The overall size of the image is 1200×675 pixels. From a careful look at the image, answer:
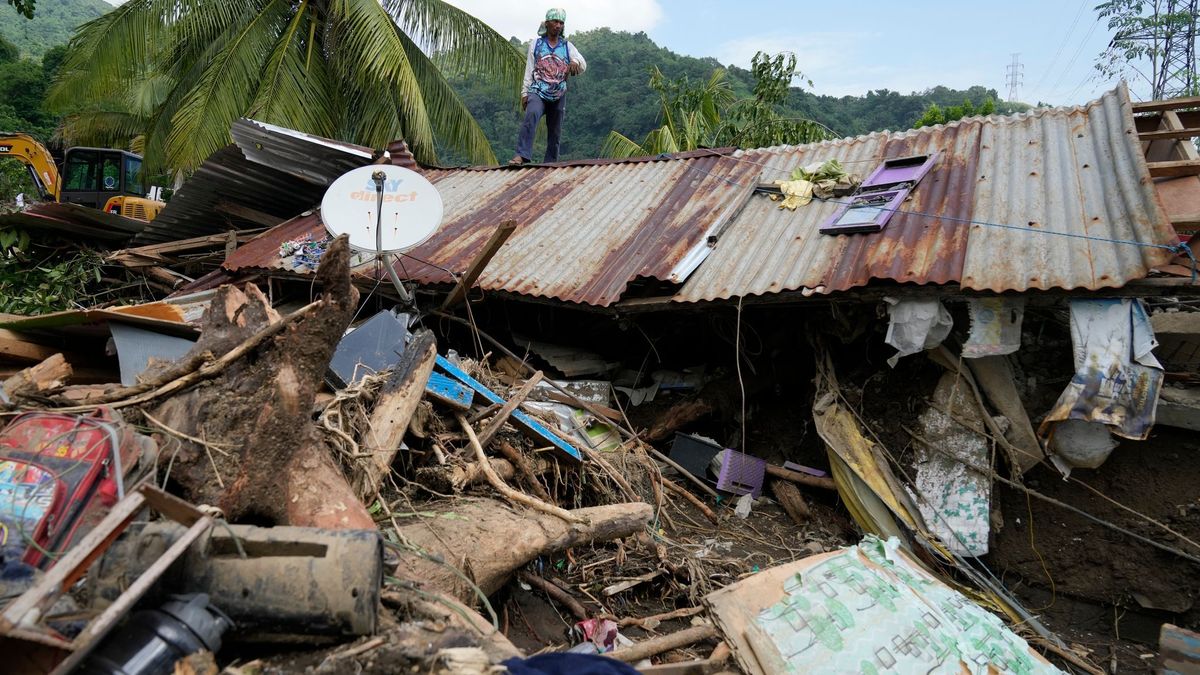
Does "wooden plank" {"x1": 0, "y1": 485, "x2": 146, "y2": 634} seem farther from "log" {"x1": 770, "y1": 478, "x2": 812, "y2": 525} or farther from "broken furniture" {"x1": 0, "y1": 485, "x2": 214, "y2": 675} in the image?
"log" {"x1": 770, "y1": 478, "x2": 812, "y2": 525}

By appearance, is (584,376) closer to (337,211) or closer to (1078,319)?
(337,211)

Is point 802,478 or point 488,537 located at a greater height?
point 488,537

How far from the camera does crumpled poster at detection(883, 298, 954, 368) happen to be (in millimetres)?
4945

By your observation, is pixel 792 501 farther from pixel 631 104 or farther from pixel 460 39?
pixel 631 104

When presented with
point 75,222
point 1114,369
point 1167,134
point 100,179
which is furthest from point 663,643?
point 100,179

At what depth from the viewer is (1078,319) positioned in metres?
4.52

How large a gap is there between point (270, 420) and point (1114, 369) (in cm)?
492

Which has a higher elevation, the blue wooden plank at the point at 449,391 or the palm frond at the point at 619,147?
the palm frond at the point at 619,147

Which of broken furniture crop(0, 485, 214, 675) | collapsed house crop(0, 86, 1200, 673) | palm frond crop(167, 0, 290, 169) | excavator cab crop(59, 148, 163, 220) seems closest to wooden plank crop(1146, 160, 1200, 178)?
collapsed house crop(0, 86, 1200, 673)

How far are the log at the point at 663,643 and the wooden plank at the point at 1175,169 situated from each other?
4895 millimetres

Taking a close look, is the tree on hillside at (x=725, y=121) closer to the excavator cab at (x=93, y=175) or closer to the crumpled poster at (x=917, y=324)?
the crumpled poster at (x=917, y=324)

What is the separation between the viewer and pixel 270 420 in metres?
2.87

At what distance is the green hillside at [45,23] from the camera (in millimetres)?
45031

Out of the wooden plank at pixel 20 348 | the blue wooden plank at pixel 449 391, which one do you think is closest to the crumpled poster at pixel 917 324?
the blue wooden plank at pixel 449 391
